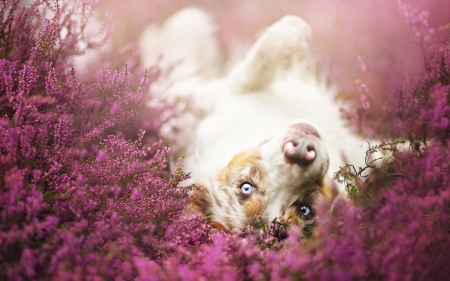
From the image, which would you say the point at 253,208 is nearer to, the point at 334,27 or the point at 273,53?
the point at 273,53

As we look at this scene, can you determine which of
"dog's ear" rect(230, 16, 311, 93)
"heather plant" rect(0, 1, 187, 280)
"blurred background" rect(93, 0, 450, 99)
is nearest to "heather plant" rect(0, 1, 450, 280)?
"heather plant" rect(0, 1, 187, 280)

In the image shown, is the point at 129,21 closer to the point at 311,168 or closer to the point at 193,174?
the point at 193,174

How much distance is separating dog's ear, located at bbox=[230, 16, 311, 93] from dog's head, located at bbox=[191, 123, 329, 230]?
23.9 inches

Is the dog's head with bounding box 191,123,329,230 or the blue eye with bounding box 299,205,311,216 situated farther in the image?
the blue eye with bounding box 299,205,311,216

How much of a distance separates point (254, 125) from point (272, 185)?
0.53m

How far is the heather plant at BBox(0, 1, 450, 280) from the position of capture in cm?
99

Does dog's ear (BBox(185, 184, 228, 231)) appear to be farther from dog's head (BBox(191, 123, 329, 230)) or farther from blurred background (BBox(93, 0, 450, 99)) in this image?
→ blurred background (BBox(93, 0, 450, 99))

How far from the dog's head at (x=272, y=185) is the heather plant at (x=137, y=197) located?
13 centimetres

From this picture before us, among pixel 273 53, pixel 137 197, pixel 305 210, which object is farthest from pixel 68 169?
pixel 273 53

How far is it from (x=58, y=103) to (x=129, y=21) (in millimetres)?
1147

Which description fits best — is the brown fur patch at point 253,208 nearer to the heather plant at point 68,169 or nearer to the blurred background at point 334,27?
the heather plant at point 68,169

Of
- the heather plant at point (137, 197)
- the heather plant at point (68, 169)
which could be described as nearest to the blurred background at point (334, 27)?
the heather plant at point (137, 197)

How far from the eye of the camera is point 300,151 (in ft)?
4.71

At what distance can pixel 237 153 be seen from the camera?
1.91 metres
